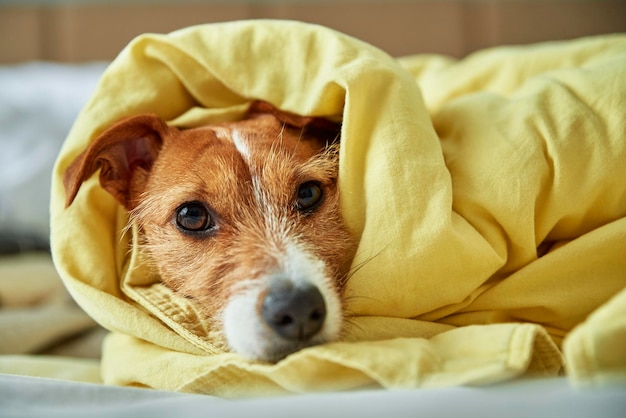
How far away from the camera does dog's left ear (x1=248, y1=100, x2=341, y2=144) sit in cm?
136

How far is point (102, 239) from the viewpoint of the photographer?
1.33 m

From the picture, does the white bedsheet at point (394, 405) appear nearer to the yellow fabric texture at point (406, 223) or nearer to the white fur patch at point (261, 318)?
the yellow fabric texture at point (406, 223)

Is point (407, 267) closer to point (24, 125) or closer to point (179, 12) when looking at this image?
point (24, 125)

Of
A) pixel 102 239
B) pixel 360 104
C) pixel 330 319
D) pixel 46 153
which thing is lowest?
pixel 46 153

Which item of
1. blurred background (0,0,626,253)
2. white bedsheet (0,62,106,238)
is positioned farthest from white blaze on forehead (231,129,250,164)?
blurred background (0,0,626,253)

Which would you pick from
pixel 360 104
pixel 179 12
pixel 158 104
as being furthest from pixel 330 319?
pixel 179 12

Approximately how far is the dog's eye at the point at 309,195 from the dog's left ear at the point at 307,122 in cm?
13

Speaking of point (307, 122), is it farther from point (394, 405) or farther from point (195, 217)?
point (394, 405)

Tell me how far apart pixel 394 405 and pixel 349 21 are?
91.9 inches

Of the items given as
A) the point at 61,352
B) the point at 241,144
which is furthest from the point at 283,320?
the point at 61,352

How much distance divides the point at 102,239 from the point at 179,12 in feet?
5.60

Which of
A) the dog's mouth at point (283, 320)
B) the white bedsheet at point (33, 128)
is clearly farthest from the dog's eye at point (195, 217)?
the white bedsheet at point (33, 128)

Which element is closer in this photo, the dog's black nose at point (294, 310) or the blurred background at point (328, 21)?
the dog's black nose at point (294, 310)

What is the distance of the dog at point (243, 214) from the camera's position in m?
1.03
